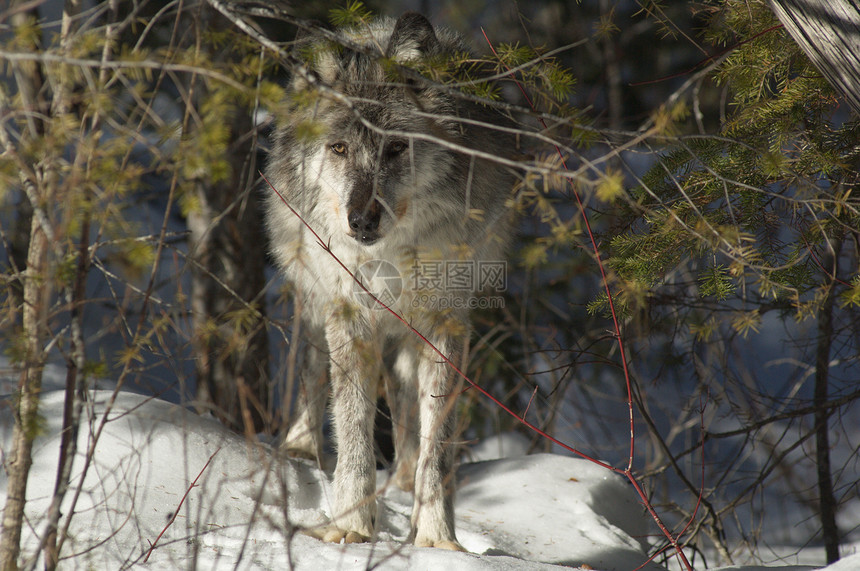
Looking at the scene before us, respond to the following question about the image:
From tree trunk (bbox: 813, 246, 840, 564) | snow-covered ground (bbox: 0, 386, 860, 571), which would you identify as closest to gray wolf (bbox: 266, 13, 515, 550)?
snow-covered ground (bbox: 0, 386, 860, 571)

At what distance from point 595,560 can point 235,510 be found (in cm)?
197

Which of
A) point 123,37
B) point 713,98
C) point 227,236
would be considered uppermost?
point 123,37

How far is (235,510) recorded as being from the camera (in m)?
3.35

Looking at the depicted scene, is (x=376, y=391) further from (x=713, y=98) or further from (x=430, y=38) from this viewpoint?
(x=713, y=98)

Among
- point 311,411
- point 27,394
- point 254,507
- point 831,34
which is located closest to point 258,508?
point 254,507

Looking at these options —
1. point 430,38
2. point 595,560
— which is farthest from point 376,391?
point 430,38

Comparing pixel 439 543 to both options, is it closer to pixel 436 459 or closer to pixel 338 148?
pixel 436 459

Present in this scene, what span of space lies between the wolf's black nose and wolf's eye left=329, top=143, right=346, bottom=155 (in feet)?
1.71

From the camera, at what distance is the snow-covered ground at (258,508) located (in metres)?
2.68

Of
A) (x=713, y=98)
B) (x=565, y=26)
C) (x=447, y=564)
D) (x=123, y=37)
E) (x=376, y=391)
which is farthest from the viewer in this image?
(x=713, y=98)

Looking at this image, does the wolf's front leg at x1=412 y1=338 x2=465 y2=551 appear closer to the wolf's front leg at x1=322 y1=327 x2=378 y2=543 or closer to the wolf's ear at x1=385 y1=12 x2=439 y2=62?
the wolf's front leg at x1=322 y1=327 x2=378 y2=543

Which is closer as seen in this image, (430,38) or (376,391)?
(430,38)

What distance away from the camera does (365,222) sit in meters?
3.01

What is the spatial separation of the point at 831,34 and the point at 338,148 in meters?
2.25
